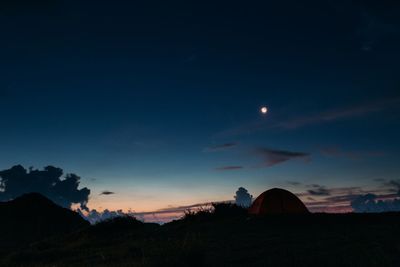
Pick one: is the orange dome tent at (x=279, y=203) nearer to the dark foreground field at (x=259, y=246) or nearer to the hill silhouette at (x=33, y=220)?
the dark foreground field at (x=259, y=246)

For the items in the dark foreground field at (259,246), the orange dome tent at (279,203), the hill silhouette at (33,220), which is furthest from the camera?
the hill silhouette at (33,220)

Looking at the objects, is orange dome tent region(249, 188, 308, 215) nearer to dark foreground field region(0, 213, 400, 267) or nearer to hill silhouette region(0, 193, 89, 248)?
dark foreground field region(0, 213, 400, 267)

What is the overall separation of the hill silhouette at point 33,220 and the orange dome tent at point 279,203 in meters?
23.8

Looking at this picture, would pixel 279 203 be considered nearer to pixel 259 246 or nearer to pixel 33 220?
pixel 259 246

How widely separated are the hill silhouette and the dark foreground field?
1895cm

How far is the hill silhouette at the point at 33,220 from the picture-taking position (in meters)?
40.8

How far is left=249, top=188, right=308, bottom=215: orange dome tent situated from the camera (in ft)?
81.3

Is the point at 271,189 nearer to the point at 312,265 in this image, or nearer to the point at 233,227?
the point at 233,227

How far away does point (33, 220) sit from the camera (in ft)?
143

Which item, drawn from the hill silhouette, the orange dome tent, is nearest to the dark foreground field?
the orange dome tent

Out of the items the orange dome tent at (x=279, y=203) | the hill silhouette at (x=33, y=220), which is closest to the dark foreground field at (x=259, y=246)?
the orange dome tent at (x=279, y=203)

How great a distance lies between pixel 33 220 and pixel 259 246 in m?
37.5

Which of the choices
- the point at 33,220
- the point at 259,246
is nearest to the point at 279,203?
the point at 259,246

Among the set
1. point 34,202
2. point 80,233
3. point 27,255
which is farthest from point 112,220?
point 34,202
